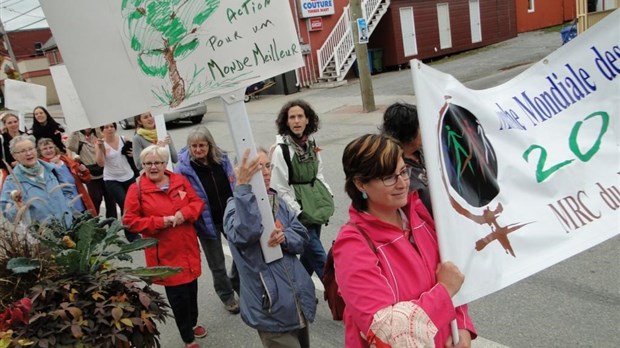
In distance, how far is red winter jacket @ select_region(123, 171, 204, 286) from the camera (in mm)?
3518

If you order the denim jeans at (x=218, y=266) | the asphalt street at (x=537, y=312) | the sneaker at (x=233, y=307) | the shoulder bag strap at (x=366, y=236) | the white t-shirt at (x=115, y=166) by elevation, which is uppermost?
the shoulder bag strap at (x=366, y=236)

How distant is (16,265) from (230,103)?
4.12 feet

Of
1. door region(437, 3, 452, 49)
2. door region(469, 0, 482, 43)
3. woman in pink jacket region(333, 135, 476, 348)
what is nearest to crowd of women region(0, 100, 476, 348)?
woman in pink jacket region(333, 135, 476, 348)

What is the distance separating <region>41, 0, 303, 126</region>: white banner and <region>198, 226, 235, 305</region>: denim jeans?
1853mm

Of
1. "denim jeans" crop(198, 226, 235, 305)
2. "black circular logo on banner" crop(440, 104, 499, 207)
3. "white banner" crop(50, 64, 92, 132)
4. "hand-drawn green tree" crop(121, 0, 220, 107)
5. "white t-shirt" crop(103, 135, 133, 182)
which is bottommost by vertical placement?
"denim jeans" crop(198, 226, 235, 305)

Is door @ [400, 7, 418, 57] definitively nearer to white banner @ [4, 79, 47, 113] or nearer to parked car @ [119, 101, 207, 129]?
parked car @ [119, 101, 207, 129]

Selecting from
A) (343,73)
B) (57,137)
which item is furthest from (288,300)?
(343,73)

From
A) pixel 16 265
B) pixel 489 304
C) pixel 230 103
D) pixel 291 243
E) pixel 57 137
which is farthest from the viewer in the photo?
pixel 57 137

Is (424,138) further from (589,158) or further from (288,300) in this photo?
(288,300)

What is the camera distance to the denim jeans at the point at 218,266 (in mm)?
4164

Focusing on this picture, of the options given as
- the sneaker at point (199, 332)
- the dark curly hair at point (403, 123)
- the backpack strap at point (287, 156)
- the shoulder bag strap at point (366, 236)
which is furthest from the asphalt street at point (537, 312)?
the shoulder bag strap at point (366, 236)

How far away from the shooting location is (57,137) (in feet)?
24.5

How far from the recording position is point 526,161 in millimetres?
2037

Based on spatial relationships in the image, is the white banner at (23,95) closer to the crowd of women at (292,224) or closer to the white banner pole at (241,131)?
the crowd of women at (292,224)
